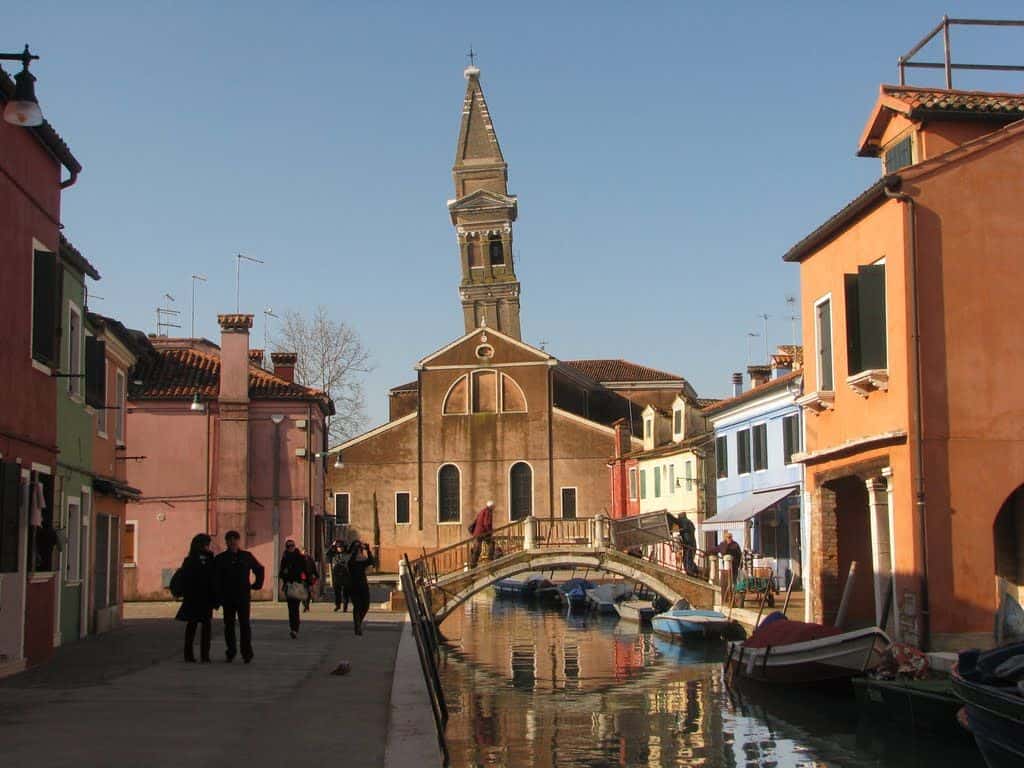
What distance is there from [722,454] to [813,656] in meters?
21.5

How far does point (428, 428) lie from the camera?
195 ft

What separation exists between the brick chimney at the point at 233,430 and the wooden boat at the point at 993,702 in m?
24.7

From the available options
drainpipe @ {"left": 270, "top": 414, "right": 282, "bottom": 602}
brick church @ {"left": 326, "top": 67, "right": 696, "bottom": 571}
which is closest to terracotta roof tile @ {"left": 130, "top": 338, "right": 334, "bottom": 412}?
drainpipe @ {"left": 270, "top": 414, "right": 282, "bottom": 602}

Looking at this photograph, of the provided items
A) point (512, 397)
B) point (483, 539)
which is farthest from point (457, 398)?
point (483, 539)

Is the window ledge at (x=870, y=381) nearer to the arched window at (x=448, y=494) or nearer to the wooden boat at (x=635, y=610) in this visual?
the wooden boat at (x=635, y=610)

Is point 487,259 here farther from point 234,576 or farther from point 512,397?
point 234,576

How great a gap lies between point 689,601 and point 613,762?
19.0 metres

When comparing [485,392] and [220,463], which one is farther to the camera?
[485,392]

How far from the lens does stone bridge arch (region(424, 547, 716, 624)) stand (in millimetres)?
32438

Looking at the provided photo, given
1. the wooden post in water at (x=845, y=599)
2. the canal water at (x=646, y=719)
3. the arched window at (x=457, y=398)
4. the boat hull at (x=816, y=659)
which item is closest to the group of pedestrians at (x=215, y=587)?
the canal water at (x=646, y=719)

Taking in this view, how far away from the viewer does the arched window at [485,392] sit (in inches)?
2343

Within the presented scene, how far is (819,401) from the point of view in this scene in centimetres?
2108

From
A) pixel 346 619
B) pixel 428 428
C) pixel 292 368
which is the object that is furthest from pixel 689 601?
pixel 428 428

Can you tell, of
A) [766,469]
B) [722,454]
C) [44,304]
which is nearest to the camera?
[44,304]
